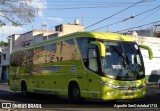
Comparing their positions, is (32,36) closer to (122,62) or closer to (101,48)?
(122,62)

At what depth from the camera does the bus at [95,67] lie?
17.1 metres

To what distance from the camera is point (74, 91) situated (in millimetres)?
19297

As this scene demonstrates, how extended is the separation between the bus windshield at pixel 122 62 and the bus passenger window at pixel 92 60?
1.46 ft

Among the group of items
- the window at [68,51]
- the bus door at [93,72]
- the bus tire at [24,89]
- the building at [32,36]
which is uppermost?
the building at [32,36]

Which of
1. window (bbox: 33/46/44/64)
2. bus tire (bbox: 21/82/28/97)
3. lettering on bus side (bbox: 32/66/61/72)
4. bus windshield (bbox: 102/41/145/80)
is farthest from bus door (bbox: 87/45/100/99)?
bus tire (bbox: 21/82/28/97)

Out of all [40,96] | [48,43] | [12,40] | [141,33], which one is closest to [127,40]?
[48,43]

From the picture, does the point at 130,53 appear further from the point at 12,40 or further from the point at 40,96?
the point at 12,40

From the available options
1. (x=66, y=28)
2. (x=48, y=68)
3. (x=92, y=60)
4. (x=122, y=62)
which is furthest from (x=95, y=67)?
(x=66, y=28)

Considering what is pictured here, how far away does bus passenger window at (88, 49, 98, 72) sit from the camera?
Result: 17.5m

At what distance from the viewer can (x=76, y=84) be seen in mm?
19172

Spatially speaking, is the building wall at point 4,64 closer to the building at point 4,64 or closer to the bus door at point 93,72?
the building at point 4,64

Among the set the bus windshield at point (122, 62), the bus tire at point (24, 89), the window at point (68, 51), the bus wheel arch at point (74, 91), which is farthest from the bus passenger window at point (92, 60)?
the bus tire at point (24, 89)

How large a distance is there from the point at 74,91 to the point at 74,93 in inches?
3.9

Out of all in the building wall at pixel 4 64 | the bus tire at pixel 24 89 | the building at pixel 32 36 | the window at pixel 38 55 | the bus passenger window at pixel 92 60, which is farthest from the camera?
the building wall at pixel 4 64
